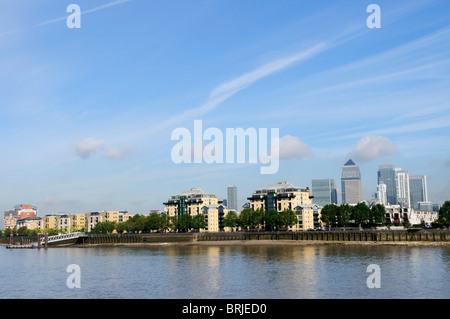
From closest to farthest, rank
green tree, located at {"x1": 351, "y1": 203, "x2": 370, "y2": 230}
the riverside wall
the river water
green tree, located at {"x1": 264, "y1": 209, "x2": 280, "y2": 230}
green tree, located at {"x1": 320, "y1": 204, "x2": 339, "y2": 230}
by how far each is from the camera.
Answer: the river water < the riverside wall < green tree, located at {"x1": 351, "y1": 203, "x2": 370, "y2": 230} < green tree, located at {"x1": 320, "y1": 204, "x2": 339, "y2": 230} < green tree, located at {"x1": 264, "y1": 209, "x2": 280, "y2": 230}

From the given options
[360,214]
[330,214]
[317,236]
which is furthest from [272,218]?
[360,214]

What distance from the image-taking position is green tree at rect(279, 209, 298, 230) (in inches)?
7181

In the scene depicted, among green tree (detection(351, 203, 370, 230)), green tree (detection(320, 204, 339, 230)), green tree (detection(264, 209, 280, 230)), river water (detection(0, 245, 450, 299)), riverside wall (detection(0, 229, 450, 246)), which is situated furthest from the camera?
green tree (detection(264, 209, 280, 230))

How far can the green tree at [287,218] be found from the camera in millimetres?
182387

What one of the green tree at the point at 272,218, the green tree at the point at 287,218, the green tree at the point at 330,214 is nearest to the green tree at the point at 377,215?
the green tree at the point at 330,214

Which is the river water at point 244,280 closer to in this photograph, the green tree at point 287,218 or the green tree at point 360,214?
the green tree at point 360,214

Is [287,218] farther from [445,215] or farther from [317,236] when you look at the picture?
[445,215]

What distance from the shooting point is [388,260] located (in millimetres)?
83938

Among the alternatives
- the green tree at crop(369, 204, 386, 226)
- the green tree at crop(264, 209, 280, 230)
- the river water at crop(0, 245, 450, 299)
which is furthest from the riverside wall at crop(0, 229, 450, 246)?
the river water at crop(0, 245, 450, 299)

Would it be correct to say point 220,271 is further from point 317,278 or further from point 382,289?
point 382,289

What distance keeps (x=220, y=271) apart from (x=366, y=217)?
11620 centimetres

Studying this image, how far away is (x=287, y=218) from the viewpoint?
183 m

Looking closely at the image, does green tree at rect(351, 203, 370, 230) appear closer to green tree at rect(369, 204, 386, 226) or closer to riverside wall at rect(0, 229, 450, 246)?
green tree at rect(369, 204, 386, 226)
